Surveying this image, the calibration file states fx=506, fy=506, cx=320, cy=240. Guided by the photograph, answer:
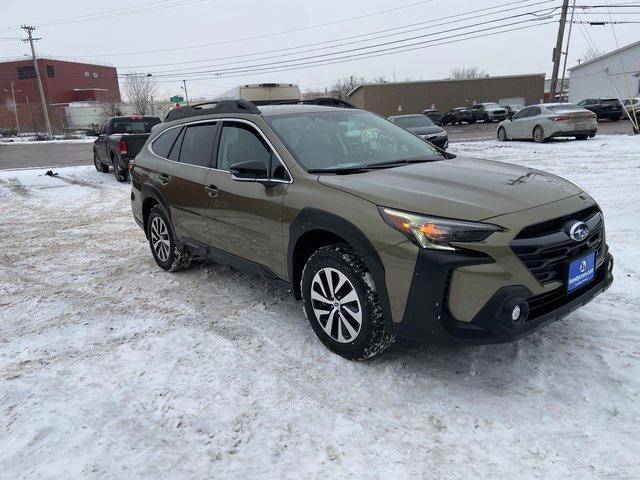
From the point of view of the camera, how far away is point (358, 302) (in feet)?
10.5

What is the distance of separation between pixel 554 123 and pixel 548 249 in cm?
1687

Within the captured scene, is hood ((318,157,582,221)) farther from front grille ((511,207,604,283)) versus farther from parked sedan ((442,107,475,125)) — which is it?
parked sedan ((442,107,475,125))

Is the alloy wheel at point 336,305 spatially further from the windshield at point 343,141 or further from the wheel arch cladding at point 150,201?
the wheel arch cladding at point 150,201

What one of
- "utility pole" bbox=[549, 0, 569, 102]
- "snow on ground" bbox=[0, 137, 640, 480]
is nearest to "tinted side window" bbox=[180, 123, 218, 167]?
"snow on ground" bbox=[0, 137, 640, 480]

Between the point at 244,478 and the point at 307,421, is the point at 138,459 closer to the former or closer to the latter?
the point at 244,478

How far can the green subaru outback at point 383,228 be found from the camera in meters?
2.78

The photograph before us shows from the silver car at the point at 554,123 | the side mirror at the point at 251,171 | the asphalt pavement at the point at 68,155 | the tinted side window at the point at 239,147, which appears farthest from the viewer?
the asphalt pavement at the point at 68,155

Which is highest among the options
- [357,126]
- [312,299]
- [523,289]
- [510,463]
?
[357,126]

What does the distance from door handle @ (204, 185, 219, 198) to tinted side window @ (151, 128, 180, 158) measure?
1.17 m

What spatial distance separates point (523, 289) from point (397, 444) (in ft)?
3.51

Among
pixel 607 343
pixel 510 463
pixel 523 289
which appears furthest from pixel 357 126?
pixel 510 463

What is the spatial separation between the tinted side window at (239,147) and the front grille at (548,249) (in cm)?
197

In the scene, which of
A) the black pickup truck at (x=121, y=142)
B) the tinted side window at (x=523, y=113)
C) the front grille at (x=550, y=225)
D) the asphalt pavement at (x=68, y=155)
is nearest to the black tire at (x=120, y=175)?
the black pickup truck at (x=121, y=142)

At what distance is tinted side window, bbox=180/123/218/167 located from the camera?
4.62m
